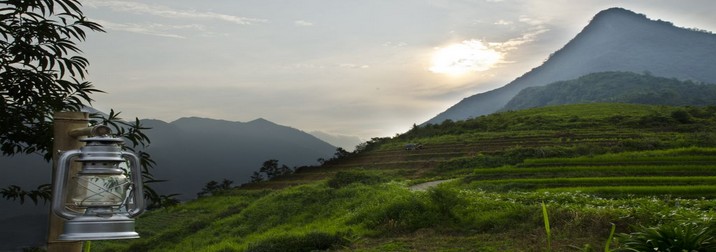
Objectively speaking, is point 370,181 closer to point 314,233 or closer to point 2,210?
point 314,233

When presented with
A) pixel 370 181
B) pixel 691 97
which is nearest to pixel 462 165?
pixel 370 181

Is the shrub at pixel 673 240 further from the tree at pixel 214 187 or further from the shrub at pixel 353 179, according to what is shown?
the tree at pixel 214 187

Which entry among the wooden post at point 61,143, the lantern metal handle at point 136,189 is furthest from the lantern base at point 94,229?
the wooden post at point 61,143

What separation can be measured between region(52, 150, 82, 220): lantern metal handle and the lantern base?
6cm

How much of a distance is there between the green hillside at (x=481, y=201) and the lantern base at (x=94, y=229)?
9.92 ft

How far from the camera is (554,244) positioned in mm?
10422

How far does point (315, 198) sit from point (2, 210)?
23119 millimetres

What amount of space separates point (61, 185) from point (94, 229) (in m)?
0.26

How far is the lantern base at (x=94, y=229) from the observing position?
2.42 meters

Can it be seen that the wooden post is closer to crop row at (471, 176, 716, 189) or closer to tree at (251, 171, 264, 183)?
crop row at (471, 176, 716, 189)

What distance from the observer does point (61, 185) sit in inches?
99.7

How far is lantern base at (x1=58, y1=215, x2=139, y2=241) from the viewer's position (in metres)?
2.42

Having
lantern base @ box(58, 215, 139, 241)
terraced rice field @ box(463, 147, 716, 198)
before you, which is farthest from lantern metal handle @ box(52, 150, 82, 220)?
terraced rice field @ box(463, 147, 716, 198)

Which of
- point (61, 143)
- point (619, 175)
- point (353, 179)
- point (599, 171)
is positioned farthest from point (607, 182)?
point (61, 143)
